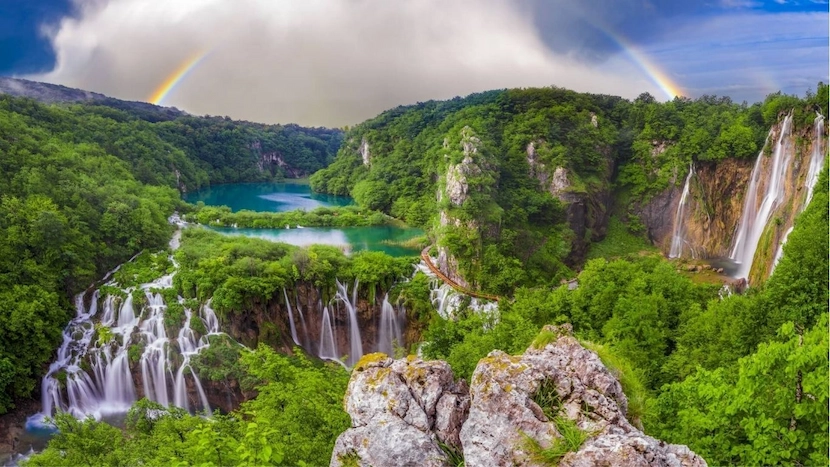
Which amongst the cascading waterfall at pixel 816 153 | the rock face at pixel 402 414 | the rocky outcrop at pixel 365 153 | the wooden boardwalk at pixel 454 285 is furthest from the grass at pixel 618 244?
the rocky outcrop at pixel 365 153

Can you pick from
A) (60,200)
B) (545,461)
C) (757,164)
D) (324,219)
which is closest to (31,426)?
(60,200)

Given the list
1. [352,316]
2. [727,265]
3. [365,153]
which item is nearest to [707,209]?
[727,265]

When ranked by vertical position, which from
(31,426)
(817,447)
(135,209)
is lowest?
(31,426)

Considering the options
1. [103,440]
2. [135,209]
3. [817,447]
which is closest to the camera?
[817,447]

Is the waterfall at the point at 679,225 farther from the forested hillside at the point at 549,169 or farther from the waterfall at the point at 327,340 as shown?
the waterfall at the point at 327,340

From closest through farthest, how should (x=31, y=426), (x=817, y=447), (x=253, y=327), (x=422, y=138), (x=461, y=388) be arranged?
1. (x=817, y=447)
2. (x=461, y=388)
3. (x=31, y=426)
4. (x=253, y=327)
5. (x=422, y=138)

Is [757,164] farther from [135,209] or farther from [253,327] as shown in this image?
[135,209]

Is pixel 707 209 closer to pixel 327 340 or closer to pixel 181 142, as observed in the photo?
pixel 327 340

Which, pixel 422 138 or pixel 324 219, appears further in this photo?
pixel 422 138
